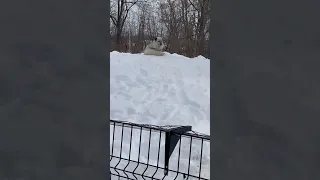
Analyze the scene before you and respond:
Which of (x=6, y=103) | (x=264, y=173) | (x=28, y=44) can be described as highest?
(x=28, y=44)

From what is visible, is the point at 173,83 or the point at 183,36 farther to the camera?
the point at 183,36

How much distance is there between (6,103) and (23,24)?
6.2 inches

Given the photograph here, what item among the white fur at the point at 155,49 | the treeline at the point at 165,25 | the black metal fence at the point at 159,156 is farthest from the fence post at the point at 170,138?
the treeline at the point at 165,25

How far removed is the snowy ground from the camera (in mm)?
5438

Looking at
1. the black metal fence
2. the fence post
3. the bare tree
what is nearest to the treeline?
the bare tree

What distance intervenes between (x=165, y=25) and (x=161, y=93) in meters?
5.82

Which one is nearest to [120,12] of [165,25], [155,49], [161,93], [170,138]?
[165,25]

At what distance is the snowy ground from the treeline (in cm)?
233

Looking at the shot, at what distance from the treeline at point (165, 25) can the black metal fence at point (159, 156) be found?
225 inches

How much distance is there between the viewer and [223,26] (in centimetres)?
82

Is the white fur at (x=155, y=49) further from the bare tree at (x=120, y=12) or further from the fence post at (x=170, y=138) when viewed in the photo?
the fence post at (x=170, y=138)

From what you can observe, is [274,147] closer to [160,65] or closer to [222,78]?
[222,78]

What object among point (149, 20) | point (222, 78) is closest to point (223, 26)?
point (222, 78)

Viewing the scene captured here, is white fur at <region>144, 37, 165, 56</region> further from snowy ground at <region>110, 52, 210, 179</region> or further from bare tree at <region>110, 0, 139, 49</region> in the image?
bare tree at <region>110, 0, 139, 49</region>
